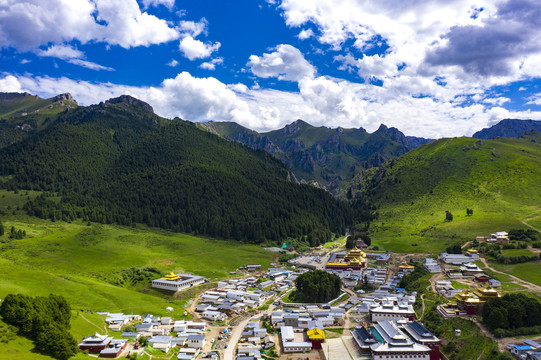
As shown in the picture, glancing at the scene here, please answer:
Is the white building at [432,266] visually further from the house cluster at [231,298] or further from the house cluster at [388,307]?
the house cluster at [231,298]

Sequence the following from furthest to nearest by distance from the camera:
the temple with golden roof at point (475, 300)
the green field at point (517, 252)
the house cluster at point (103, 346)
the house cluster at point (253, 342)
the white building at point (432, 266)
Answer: the white building at point (432, 266) < the green field at point (517, 252) < the temple with golden roof at point (475, 300) < the house cluster at point (253, 342) < the house cluster at point (103, 346)

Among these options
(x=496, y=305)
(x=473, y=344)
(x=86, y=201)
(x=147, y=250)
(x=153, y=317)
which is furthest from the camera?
(x=86, y=201)

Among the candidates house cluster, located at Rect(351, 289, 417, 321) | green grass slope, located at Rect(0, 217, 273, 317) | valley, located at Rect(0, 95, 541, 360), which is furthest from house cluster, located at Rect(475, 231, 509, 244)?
green grass slope, located at Rect(0, 217, 273, 317)

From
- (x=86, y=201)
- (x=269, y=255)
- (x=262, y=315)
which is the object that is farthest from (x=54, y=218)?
(x=262, y=315)

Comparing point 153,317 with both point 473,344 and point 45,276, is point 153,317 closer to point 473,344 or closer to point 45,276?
point 45,276

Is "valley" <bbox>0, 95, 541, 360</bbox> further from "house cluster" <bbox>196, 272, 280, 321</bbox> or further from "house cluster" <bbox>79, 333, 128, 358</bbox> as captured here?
"house cluster" <bbox>79, 333, 128, 358</bbox>

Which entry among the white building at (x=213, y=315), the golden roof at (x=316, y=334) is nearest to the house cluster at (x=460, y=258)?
the golden roof at (x=316, y=334)
